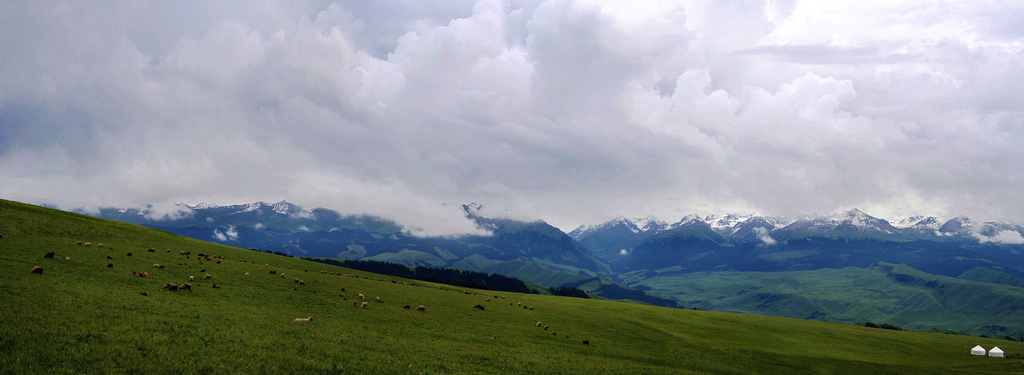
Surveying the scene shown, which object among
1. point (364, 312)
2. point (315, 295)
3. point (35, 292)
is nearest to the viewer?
point (35, 292)

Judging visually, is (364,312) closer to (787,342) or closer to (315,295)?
(315,295)

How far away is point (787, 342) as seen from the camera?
59.8m

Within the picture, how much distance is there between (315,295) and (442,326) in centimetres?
1251

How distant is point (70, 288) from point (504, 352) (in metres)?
25.7

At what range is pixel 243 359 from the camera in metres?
17.6

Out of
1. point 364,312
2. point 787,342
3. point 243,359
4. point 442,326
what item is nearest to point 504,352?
point 442,326

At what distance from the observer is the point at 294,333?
23688 mm

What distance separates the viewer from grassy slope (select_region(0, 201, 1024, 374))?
16719 millimetres

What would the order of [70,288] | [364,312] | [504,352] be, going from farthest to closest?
[364,312] → [504,352] → [70,288]

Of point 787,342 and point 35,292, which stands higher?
point 35,292

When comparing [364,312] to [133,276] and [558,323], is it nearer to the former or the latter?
[133,276]

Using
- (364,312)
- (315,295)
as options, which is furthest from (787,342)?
(315,295)

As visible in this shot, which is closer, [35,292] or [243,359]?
[243,359]

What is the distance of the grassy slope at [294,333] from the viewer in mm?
16719
